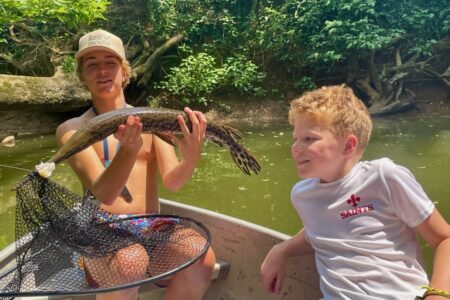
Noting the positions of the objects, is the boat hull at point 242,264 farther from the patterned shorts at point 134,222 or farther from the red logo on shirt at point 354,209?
the red logo on shirt at point 354,209

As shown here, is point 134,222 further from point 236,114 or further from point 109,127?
point 236,114

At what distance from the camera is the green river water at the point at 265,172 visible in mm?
5930

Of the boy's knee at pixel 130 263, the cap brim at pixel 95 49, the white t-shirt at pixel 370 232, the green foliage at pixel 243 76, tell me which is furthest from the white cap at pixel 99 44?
the green foliage at pixel 243 76

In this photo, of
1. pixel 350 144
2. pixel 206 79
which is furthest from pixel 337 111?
pixel 206 79

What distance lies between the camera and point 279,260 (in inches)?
84.6

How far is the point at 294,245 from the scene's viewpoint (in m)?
2.17

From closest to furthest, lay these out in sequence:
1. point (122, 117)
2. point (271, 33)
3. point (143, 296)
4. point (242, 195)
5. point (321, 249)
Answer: point (321, 249), point (122, 117), point (143, 296), point (242, 195), point (271, 33)

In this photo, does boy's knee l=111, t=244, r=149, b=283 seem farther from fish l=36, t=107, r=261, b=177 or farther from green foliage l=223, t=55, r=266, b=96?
green foliage l=223, t=55, r=266, b=96

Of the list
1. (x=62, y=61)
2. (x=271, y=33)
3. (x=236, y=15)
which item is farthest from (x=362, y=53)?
(x=62, y=61)

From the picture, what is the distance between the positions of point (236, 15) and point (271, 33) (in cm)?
156

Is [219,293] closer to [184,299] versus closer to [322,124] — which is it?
[184,299]

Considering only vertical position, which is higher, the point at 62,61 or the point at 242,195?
the point at 62,61

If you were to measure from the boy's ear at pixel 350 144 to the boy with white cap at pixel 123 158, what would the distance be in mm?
679

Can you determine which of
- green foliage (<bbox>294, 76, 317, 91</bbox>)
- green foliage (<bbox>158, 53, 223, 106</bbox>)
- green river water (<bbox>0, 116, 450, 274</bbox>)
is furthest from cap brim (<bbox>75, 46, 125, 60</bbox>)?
green foliage (<bbox>294, 76, 317, 91</bbox>)
